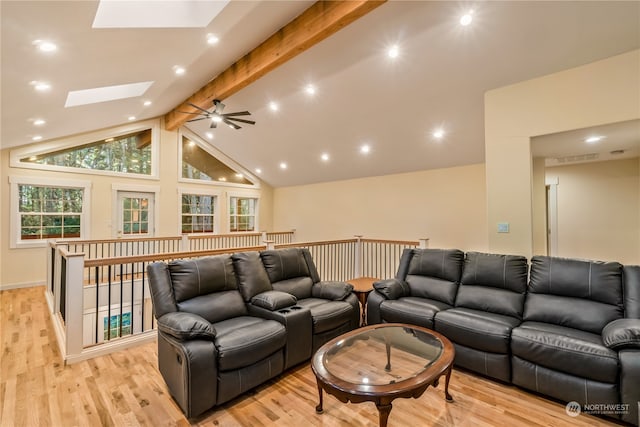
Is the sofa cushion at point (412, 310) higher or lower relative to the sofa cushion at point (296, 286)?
lower

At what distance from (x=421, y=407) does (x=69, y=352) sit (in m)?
3.19

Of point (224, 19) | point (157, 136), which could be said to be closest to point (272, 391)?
point (224, 19)

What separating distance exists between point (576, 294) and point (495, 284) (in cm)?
63

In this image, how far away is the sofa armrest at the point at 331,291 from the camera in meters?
3.26

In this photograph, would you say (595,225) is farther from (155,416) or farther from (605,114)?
(155,416)

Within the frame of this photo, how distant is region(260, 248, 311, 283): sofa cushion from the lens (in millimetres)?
3279

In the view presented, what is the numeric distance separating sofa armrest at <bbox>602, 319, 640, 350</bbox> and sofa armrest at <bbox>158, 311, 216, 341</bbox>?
2.84 meters

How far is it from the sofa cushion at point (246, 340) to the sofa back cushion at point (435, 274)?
1752 millimetres

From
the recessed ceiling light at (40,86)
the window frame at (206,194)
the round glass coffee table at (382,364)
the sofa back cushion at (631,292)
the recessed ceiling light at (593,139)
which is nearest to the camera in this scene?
the round glass coffee table at (382,364)

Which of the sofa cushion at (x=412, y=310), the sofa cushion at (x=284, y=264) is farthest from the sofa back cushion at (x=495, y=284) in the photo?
the sofa cushion at (x=284, y=264)

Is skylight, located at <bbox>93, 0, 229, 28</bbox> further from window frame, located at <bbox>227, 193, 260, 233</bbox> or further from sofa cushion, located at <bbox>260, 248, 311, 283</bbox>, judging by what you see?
window frame, located at <bbox>227, 193, 260, 233</bbox>

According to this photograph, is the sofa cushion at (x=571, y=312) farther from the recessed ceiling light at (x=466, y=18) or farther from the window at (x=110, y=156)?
the window at (x=110, y=156)

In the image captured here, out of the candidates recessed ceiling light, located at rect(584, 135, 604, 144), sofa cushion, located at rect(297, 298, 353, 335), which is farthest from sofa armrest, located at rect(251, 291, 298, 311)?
recessed ceiling light, located at rect(584, 135, 604, 144)

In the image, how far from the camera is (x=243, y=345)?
7.19ft
